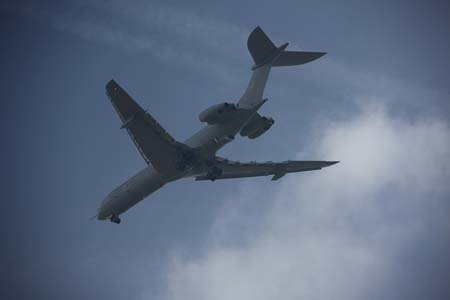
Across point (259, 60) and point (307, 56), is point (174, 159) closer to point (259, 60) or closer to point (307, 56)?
point (259, 60)

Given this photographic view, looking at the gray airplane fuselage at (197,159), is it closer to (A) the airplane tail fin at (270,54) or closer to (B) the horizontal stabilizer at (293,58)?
(A) the airplane tail fin at (270,54)

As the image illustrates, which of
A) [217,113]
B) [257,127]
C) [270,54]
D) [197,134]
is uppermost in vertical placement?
[270,54]

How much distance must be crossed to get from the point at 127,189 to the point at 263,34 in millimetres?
16851

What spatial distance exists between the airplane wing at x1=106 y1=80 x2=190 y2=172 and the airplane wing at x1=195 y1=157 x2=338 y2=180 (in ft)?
16.6

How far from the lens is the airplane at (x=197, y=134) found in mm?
36844

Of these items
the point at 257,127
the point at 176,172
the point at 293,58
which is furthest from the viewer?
the point at 176,172

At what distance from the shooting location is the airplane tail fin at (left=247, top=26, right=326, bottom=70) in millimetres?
39062

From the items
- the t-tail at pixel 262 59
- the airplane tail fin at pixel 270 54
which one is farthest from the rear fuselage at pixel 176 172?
the airplane tail fin at pixel 270 54

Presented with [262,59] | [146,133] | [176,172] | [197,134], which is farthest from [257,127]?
[146,133]

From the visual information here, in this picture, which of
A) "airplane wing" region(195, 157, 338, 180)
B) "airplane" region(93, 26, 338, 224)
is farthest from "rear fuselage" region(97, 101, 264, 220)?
"airplane wing" region(195, 157, 338, 180)

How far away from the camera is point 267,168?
153 ft

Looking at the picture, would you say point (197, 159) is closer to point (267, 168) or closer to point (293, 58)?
point (267, 168)

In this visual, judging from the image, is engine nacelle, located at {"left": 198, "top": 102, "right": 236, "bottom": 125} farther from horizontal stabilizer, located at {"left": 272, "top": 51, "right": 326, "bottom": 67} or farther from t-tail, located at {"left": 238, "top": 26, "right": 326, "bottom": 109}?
horizontal stabilizer, located at {"left": 272, "top": 51, "right": 326, "bottom": 67}

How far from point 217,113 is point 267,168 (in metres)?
12.2
